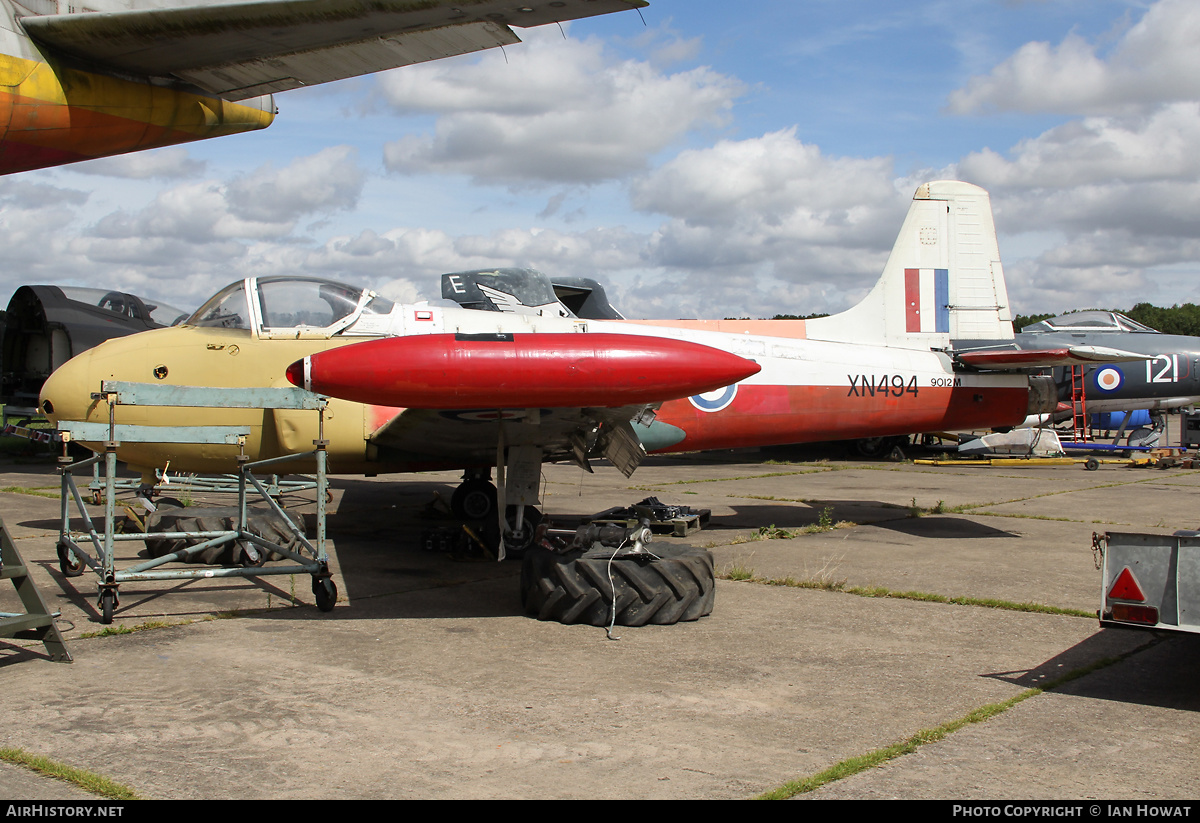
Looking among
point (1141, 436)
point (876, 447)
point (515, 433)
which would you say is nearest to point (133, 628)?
point (515, 433)

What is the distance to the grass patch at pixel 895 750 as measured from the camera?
3018mm

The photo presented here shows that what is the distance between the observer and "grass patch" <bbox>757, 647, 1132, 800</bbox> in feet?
9.90

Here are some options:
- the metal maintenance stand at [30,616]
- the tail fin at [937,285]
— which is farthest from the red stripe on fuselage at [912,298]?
the metal maintenance stand at [30,616]

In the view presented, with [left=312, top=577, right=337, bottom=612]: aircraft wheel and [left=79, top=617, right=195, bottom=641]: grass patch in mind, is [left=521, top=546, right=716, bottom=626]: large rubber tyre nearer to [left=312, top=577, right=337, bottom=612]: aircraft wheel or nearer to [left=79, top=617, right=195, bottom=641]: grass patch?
[left=312, top=577, right=337, bottom=612]: aircraft wheel

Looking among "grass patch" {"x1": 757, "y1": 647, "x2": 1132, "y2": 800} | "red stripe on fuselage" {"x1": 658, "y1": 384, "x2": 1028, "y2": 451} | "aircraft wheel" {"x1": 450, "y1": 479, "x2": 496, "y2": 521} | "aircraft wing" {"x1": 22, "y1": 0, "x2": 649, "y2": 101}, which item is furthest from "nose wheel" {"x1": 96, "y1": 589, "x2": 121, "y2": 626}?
"aircraft wing" {"x1": 22, "y1": 0, "x2": 649, "y2": 101}

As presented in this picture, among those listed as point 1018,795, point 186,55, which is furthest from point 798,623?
point 186,55

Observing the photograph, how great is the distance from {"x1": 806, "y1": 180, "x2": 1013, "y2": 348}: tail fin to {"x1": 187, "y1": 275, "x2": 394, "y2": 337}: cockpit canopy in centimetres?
536

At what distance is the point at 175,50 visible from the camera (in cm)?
1153

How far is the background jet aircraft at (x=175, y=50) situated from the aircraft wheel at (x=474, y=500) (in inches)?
220

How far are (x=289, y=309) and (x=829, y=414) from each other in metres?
5.48

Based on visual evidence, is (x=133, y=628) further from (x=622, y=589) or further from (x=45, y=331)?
(x=45, y=331)

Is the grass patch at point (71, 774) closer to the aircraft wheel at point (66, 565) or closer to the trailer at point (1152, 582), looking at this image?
the aircraft wheel at point (66, 565)

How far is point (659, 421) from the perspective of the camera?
8711 millimetres

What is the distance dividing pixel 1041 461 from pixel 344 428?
15.8 meters
